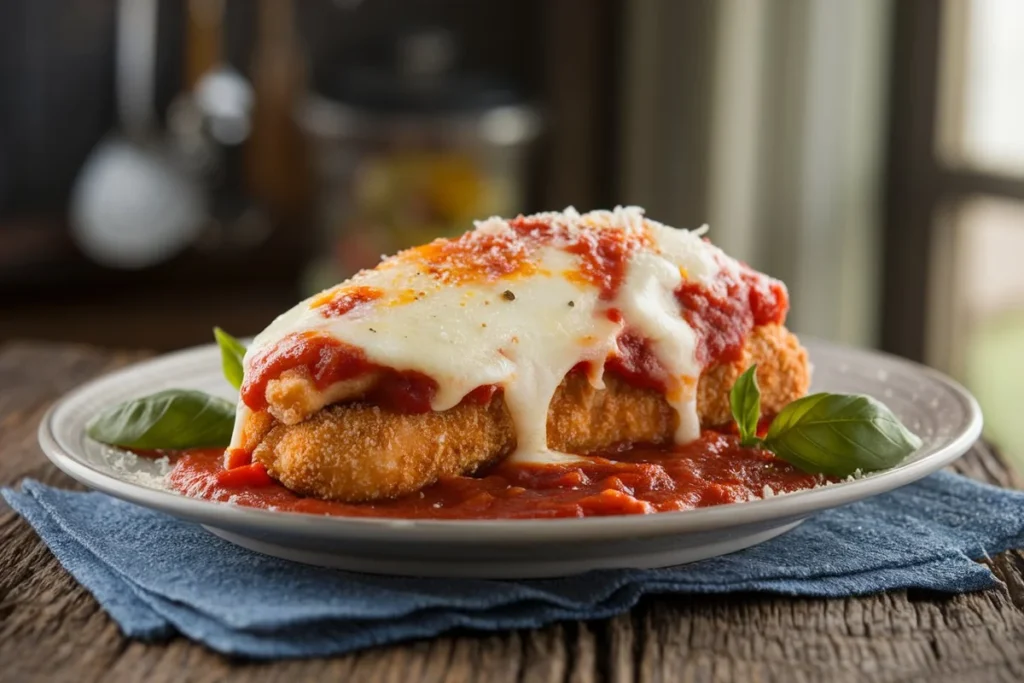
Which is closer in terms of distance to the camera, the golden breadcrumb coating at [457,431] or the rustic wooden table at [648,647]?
the rustic wooden table at [648,647]

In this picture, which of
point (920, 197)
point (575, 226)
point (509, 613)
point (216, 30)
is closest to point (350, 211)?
point (216, 30)

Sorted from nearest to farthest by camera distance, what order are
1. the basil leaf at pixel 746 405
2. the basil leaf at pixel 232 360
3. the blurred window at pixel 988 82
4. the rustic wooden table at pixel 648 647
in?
the rustic wooden table at pixel 648 647 < the basil leaf at pixel 746 405 < the basil leaf at pixel 232 360 < the blurred window at pixel 988 82

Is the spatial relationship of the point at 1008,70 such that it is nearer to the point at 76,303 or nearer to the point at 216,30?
the point at 216,30

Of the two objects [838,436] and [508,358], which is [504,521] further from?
[838,436]

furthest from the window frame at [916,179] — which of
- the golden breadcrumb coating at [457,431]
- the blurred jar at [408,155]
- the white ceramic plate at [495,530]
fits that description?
the white ceramic plate at [495,530]

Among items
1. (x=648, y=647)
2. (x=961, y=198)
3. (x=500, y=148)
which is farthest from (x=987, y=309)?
(x=648, y=647)

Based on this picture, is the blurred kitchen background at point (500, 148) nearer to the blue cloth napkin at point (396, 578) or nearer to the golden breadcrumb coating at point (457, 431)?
the golden breadcrumb coating at point (457, 431)
